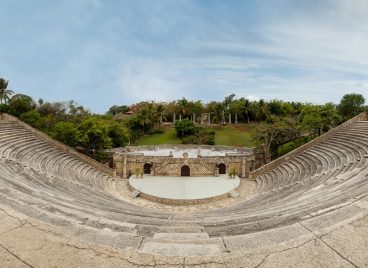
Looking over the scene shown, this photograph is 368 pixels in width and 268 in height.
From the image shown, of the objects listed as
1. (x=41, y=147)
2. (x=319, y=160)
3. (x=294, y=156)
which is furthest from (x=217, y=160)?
(x=41, y=147)

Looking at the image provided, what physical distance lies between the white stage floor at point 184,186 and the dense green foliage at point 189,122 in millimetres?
7902

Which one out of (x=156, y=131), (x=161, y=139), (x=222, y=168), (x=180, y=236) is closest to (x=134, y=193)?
(x=222, y=168)

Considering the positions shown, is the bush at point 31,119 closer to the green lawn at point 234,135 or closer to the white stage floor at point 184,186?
the white stage floor at point 184,186

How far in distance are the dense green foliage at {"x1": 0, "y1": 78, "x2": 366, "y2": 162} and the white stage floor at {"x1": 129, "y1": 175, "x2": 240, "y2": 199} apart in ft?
25.9

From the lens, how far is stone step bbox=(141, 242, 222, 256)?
4.41m

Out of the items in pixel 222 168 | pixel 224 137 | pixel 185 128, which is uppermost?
pixel 185 128

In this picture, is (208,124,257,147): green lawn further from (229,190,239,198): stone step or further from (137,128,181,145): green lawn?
(229,190,239,198): stone step

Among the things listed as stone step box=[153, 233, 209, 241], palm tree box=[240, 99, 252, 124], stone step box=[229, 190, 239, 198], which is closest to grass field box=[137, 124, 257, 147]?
palm tree box=[240, 99, 252, 124]

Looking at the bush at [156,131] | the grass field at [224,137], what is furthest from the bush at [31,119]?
the bush at [156,131]

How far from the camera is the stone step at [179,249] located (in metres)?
4.41

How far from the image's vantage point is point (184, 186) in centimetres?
2420

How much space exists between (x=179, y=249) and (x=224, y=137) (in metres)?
47.6

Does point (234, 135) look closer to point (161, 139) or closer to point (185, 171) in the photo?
point (161, 139)

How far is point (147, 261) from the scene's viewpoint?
13.6 ft
